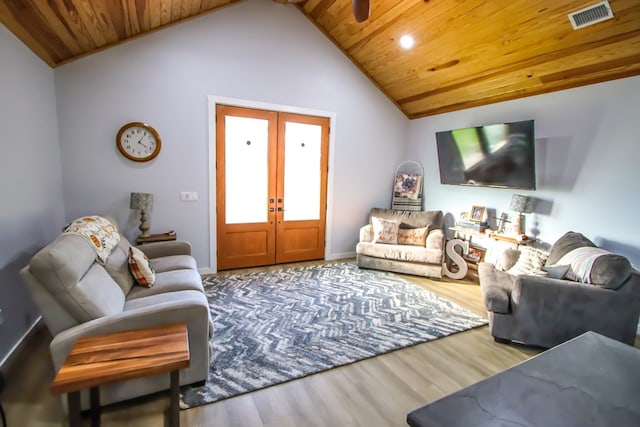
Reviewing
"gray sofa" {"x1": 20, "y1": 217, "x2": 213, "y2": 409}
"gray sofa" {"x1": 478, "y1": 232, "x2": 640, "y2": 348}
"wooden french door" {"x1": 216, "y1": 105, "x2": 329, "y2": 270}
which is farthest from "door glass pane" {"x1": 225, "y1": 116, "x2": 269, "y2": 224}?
"gray sofa" {"x1": 478, "y1": 232, "x2": 640, "y2": 348}

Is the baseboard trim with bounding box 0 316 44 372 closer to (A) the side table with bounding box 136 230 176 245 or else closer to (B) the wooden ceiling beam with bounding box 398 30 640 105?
(A) the side table with bounding box 136 230 176 245

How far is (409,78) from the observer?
4.39 meters

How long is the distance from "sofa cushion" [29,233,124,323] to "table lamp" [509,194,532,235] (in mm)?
4037

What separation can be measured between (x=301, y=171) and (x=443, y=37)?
2.44 m

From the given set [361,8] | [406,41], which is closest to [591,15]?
[406,41]

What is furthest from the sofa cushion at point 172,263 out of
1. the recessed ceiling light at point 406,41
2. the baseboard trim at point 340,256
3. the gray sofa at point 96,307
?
the recessed ceiling light at point 406,41

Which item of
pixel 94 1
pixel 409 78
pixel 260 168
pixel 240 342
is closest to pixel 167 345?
pixel 240 342

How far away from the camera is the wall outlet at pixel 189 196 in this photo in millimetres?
3810

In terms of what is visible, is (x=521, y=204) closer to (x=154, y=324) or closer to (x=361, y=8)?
(x=361, y=8)

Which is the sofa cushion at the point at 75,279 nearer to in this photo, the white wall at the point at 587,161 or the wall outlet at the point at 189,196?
the wall outlet at the point at 189,196

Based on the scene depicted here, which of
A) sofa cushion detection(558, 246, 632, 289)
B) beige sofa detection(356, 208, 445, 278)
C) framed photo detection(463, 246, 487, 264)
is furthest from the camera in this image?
framed photo detection(463, 246, 487, 264)

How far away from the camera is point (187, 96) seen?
3684 millimetres

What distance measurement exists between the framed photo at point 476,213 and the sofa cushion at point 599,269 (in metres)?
1.59

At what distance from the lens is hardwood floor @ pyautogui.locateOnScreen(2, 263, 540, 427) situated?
1.75 m
